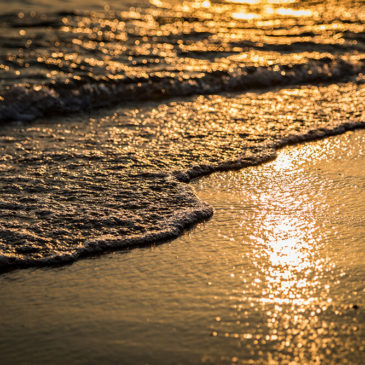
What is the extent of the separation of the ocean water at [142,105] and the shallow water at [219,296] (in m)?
0.24

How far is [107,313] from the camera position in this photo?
2418mm

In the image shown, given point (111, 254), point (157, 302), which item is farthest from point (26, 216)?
point (157, 302)

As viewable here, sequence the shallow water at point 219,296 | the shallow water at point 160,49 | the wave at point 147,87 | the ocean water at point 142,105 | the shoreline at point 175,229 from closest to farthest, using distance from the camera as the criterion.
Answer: the shallow water at point 219,296 → the shoreline at point 175,229 → the ocean water at point 142,105 → the wave at point 147,87 → the shallow water at point 160,49

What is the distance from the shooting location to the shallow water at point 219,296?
2.20 metres

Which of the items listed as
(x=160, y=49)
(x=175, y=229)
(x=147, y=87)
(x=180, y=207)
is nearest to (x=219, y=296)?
(x=175, y=229)

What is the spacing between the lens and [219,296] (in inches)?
99.5

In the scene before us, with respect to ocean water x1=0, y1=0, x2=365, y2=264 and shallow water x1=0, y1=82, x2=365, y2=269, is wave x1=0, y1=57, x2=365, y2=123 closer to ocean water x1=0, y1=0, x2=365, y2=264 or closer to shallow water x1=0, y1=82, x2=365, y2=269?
ocean water x1=0, y1=0, x2=365, y2=264

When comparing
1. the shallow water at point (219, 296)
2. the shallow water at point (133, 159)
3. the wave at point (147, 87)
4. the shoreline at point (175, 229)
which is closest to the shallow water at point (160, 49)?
the wave at point (147, 87)

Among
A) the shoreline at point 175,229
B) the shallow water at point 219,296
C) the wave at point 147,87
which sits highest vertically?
the wave at point 147,87

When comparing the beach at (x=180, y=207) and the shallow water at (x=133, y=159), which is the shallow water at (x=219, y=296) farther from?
the shallow water at (x=133, y=159)

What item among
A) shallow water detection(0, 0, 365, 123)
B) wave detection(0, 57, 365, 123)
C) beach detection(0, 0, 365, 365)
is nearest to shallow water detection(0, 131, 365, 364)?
beach detection(0, 0, 365, 365)

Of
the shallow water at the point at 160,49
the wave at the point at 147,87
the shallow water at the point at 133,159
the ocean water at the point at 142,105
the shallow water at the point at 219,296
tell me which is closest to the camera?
the shallow water at the point at 219,296

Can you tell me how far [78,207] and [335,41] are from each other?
20.7 ft

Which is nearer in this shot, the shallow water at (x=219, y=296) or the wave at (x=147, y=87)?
the shallow water at (x=219, y=296)
